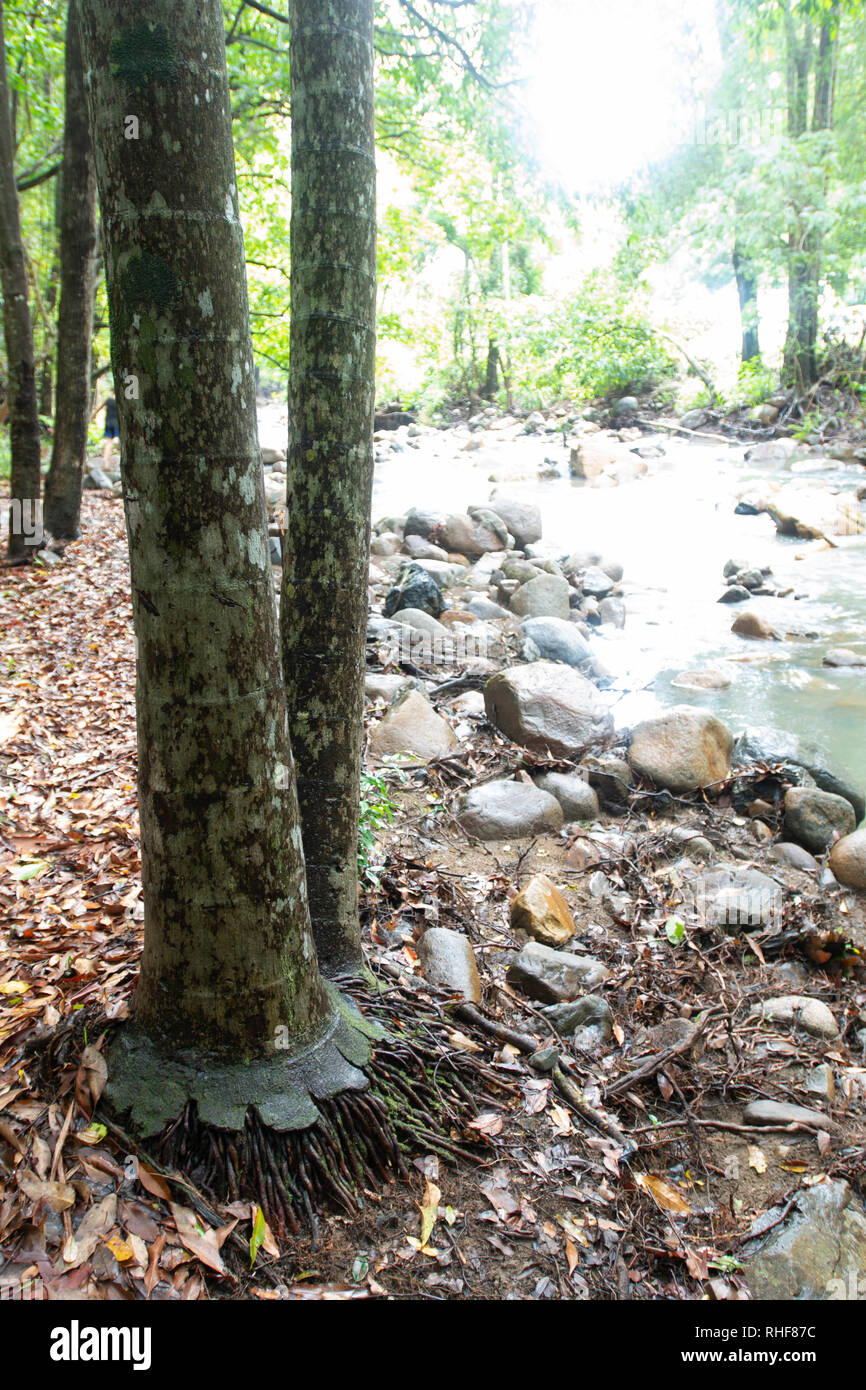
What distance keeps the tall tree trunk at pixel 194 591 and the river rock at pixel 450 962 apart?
3.49 feet

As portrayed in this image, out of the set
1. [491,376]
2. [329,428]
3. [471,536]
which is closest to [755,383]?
[491,376]

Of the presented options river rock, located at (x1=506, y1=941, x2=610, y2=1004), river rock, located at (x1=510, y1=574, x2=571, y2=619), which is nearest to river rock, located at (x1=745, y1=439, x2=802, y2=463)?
river rock, located at (x1=510, y1=574, x2=571, y2=619)

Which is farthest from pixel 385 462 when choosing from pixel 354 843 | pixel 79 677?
pixel 354 843

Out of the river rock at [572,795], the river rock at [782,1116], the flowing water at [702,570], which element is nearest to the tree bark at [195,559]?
the river rock at [782,1116]

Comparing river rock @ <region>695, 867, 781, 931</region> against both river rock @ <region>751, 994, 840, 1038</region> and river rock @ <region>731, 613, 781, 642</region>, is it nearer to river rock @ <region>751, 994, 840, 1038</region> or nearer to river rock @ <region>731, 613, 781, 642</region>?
river rock @ <region>751, 994, 840, 1038</region>

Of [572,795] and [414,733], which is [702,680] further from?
[414,733]

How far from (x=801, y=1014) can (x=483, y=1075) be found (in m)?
1.63

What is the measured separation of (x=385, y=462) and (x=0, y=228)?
15.4 metres

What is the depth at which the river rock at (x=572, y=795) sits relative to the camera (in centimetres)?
559

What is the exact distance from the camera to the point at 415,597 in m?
9.34

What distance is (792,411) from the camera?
23.6 metres

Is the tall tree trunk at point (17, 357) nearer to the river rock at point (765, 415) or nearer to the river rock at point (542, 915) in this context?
the river rock at point (542, 915)

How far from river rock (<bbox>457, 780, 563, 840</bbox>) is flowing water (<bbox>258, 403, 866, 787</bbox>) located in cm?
198
